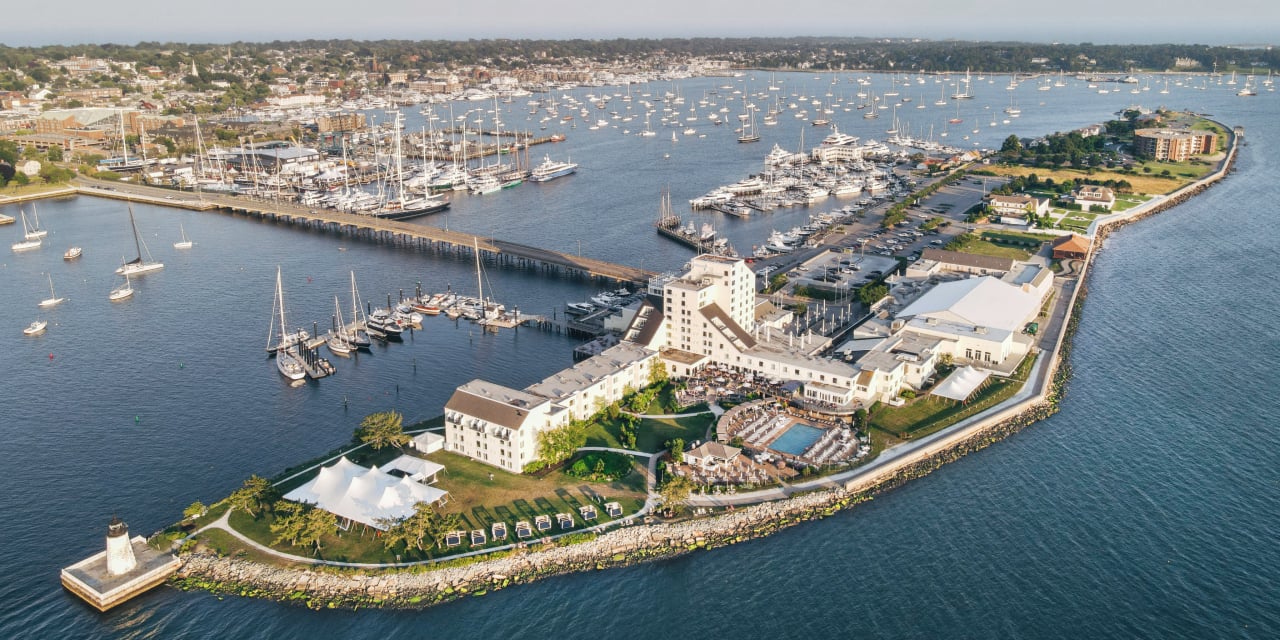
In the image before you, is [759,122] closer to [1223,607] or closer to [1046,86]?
[1046,86]

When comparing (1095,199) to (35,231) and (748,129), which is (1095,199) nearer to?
(748,129)

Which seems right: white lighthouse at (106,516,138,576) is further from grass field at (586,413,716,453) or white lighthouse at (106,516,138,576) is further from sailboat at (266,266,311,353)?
sailboat at (266,266,311,353)

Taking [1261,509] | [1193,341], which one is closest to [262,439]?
[1261,509]

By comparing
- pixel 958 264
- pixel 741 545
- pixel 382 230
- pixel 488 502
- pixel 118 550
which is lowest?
pixel 741 545

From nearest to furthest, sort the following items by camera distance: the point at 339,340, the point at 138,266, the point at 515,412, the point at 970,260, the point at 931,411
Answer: the point at 515,412 < the point at 931,411 < the point at 339,340 < the point at 970,260 < the point at 138,266

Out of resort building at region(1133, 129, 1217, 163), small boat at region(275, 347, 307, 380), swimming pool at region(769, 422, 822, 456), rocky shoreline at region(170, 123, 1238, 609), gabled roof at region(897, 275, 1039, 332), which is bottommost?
rocky shoreline at region(170, 123, 1238, 609)

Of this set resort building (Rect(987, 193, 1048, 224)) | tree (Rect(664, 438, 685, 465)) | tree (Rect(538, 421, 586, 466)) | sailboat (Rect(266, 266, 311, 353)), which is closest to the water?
sailboat (Rect(266, 266, 311, 353))

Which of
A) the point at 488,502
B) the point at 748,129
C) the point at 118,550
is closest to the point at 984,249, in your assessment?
the point at 488,502
